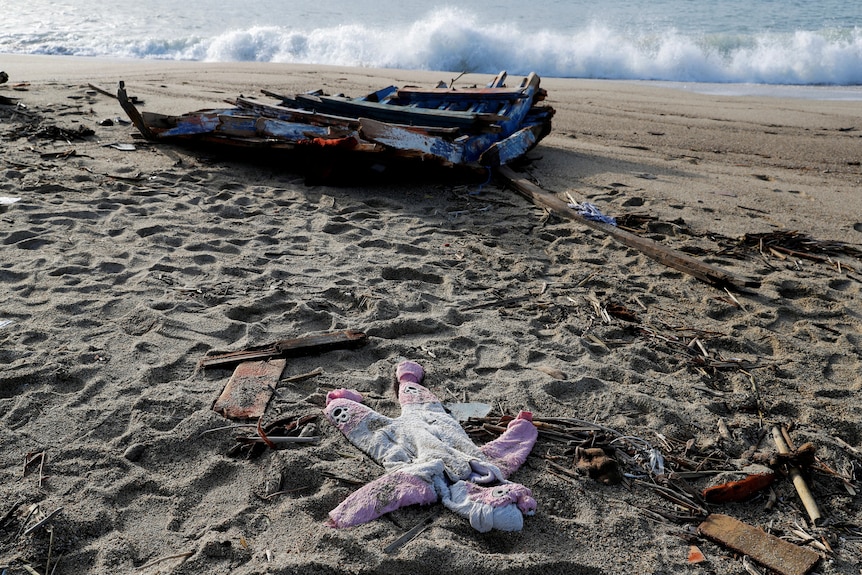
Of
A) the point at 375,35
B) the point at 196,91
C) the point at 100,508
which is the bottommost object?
the point at 100,508

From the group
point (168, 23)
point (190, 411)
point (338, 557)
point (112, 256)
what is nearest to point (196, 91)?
point (112, 256)

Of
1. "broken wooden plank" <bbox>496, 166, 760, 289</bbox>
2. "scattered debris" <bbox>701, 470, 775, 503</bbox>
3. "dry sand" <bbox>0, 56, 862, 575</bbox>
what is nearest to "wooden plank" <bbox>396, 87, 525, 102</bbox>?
"dry sand" <bbox>0, 56, 862, 575</bbox>

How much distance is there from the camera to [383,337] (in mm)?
3469

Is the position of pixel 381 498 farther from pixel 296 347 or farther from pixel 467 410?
pixel 296 347

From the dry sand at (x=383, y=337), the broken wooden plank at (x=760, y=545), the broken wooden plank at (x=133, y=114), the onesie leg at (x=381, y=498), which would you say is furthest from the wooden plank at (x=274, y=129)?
the broken wooden plank at (x=760, y=545)

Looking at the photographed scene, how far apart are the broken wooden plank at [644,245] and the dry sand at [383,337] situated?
8 cm

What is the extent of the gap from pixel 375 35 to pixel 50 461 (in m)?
15.4

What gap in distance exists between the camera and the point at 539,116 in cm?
684

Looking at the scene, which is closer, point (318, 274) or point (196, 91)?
point (318, 274)

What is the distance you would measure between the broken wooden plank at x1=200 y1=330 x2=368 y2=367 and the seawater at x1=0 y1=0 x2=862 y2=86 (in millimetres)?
12261

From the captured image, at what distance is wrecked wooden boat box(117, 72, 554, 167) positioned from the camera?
547 centimetres

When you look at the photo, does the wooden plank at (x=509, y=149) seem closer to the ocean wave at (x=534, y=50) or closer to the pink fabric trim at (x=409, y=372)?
the pink fabric trim at (x=409, y=372)

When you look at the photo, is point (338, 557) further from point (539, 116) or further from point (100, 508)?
point (539, 116)

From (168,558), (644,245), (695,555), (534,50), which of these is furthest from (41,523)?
(534,50)
